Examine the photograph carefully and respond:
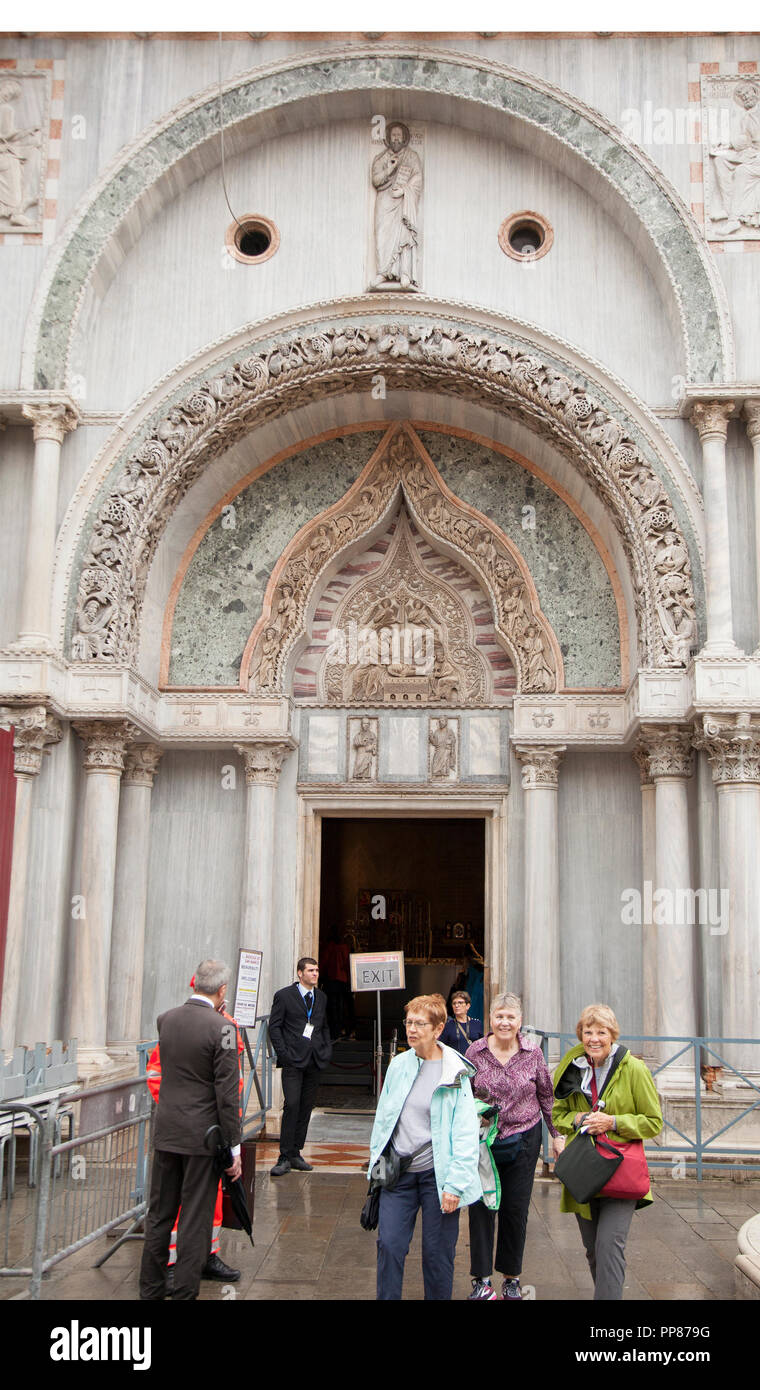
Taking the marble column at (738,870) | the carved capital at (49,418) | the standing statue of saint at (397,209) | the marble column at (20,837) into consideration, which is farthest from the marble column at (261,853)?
the standing statue of saint at (397,209)

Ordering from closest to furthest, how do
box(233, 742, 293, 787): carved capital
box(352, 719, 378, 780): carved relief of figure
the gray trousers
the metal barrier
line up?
the gray trousers, the metal barrier, box(233, 742, 293, 787): carved capital, box(352, 719, 378, 780): carved relief of figure

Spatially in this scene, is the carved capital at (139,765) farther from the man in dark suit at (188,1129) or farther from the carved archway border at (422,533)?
the man in dark suit at (188,1129)

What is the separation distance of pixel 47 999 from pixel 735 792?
20.8 feet

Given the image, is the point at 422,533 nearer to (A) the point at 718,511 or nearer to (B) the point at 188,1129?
(A) the point at 718,511

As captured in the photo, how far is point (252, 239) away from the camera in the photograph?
40.8 feet

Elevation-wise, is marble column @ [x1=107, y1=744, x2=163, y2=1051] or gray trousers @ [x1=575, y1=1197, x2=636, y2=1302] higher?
marble column @ [x1=107, y1=744, x2=163, y2=1051]

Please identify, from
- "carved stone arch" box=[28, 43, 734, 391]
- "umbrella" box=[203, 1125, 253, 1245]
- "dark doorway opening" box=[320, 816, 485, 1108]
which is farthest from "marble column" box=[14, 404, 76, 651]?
"dark doorway opening" box=[320, 816, 485, 1108]

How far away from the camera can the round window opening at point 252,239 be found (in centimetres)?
1213

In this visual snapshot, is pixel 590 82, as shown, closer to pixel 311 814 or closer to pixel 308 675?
pixel 308 675

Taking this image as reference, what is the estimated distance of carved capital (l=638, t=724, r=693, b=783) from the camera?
35.8 ft

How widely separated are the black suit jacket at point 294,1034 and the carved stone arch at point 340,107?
6.19 m

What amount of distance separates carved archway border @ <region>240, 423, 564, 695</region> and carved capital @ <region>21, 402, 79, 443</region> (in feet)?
8.82

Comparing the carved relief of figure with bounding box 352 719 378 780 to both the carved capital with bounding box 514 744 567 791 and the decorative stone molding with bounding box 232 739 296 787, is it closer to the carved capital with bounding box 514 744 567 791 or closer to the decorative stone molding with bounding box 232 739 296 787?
the decorative stone molding with bounding box 232 739 296 787

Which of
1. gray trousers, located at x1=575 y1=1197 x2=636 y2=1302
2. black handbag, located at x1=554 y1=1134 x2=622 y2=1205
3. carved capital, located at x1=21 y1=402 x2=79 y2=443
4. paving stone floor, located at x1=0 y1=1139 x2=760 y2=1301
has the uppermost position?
carved capital, located at x1=21 y1=402 x2=79 y2=443
